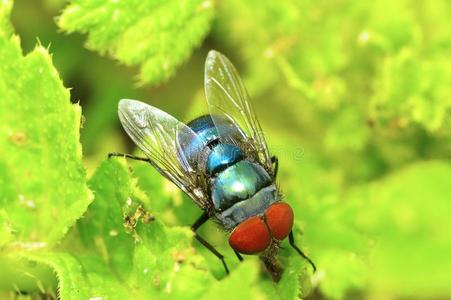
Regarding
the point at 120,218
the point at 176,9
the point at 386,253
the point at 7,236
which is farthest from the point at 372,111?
the point at 7,236

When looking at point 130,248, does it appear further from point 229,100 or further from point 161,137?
point 229,100

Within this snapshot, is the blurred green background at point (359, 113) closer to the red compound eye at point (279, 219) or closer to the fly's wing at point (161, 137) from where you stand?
the fly's wing at point (161, 137)

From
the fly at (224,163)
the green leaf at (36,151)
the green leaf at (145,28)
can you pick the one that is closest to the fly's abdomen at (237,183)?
the fly at (224,163)

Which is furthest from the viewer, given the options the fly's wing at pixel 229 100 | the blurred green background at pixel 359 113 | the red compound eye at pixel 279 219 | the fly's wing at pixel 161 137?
the blurred green background at pixel 359 113

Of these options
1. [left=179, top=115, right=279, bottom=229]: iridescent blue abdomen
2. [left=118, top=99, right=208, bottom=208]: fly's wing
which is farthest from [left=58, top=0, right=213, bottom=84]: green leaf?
[left=179, top=115, right=279, bottom=229]: iridescent blue abdomen

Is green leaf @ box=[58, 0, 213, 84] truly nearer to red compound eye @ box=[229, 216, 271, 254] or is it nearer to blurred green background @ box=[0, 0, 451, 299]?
blurred green background @ box=[0, 0, 451, 299]

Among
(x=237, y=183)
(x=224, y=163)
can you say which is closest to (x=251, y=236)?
(x=237, y=183)
